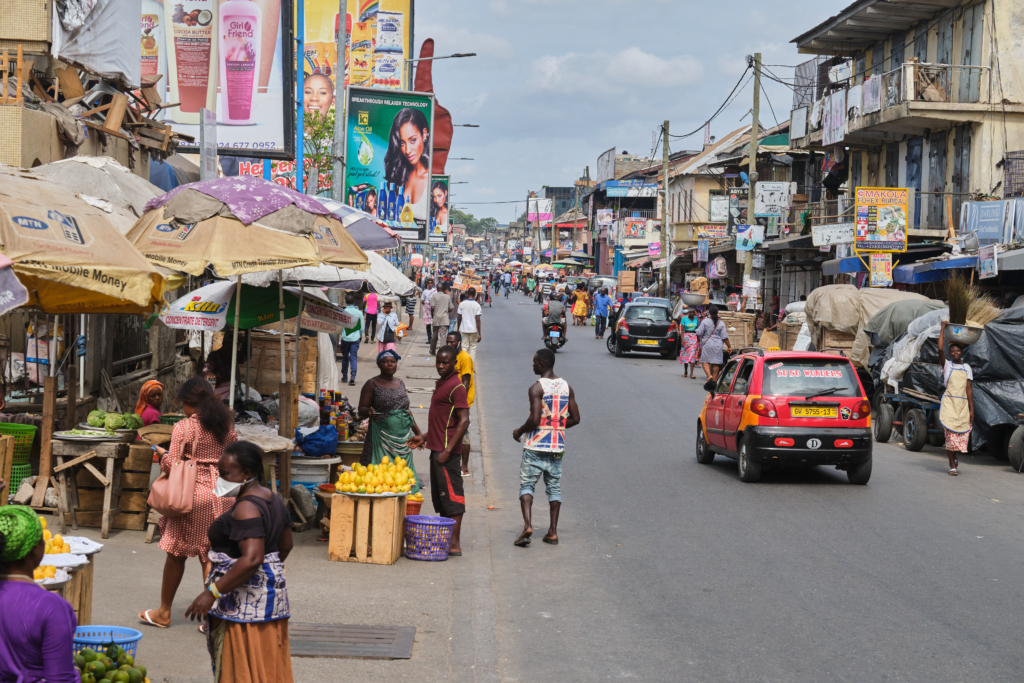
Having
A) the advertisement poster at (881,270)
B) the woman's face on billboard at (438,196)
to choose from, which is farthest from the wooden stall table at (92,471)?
the woman's face on billboard at (438,196)

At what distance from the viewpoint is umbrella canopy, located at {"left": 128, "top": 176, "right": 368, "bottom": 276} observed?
796cm

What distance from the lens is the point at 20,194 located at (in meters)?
6.55

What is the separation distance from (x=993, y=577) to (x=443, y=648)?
4546 mm

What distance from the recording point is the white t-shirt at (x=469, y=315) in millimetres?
23719

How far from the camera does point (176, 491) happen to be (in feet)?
20.9

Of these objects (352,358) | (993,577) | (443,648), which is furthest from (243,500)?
(352,358)

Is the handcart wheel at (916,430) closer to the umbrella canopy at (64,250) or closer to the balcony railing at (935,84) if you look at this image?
the umbrella canopy at (64,250)

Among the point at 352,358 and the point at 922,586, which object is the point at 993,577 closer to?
the point at 922,586

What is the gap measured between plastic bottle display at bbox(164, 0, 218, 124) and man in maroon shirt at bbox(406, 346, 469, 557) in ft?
41.5

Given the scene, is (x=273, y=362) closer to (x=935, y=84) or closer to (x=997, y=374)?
(x=997, y=374)

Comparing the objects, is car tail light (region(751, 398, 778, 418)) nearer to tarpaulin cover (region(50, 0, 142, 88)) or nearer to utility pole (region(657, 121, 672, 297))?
tarpaulin cover (region(50, 0, 142, 88))

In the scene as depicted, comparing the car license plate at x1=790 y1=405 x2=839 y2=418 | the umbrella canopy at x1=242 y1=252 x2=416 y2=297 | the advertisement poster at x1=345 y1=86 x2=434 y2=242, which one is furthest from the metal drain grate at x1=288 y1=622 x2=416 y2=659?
the advertisement poster at x1=345 y1=86 x2=434 y2=242

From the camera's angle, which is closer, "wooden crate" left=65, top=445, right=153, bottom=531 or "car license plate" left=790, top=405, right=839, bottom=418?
"wooden crate" left=65, top=445, right=153, bottom=531

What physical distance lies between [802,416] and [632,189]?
227 feet
